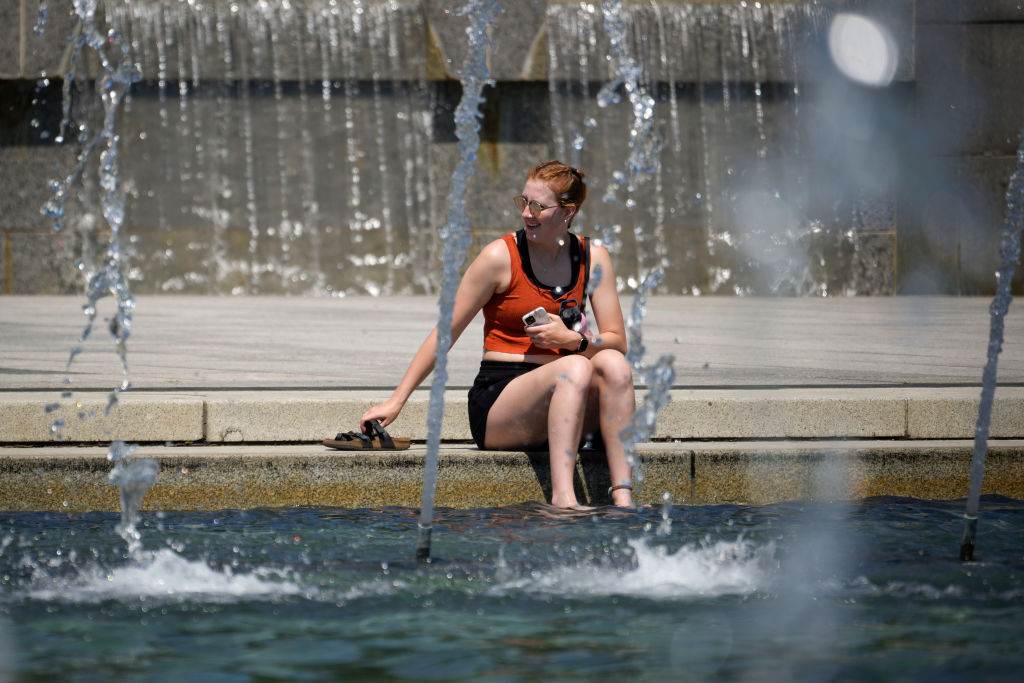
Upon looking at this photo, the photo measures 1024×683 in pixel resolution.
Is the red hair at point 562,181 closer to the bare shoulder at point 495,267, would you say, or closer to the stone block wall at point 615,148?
the bare shoulder at point 495,267

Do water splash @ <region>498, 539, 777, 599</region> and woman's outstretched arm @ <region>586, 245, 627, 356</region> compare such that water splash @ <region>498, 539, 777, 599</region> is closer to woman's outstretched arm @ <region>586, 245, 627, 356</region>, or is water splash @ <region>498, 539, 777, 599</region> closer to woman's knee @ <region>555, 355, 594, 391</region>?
woman's knee @ <region>555, 355, 594, 391</region>

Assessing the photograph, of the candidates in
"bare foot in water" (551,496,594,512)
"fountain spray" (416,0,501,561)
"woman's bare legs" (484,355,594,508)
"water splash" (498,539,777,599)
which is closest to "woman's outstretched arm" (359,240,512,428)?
"woman's bare legs" (484,355,594,508)

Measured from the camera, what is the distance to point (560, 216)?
5.37 m

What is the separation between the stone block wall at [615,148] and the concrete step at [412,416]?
29.6 feet

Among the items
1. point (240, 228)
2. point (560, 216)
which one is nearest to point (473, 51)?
point (560, 216)

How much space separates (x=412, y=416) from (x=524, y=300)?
64 cm

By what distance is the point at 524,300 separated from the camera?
5.50m

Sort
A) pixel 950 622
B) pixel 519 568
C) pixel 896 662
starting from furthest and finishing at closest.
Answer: pixel 519 568
pixel 950 622
pixel 896 662

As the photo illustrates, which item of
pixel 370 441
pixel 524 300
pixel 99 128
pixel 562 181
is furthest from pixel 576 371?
pixel 99 128

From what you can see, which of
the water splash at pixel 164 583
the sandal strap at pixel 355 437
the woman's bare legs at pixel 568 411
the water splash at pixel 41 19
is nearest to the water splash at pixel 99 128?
the water splash at pixel 41 19

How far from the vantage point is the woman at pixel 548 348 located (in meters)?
5.29

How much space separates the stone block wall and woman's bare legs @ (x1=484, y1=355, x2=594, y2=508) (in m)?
9.36

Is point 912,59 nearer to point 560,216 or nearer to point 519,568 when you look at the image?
point 560,216

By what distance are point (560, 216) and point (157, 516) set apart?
5.29ft
